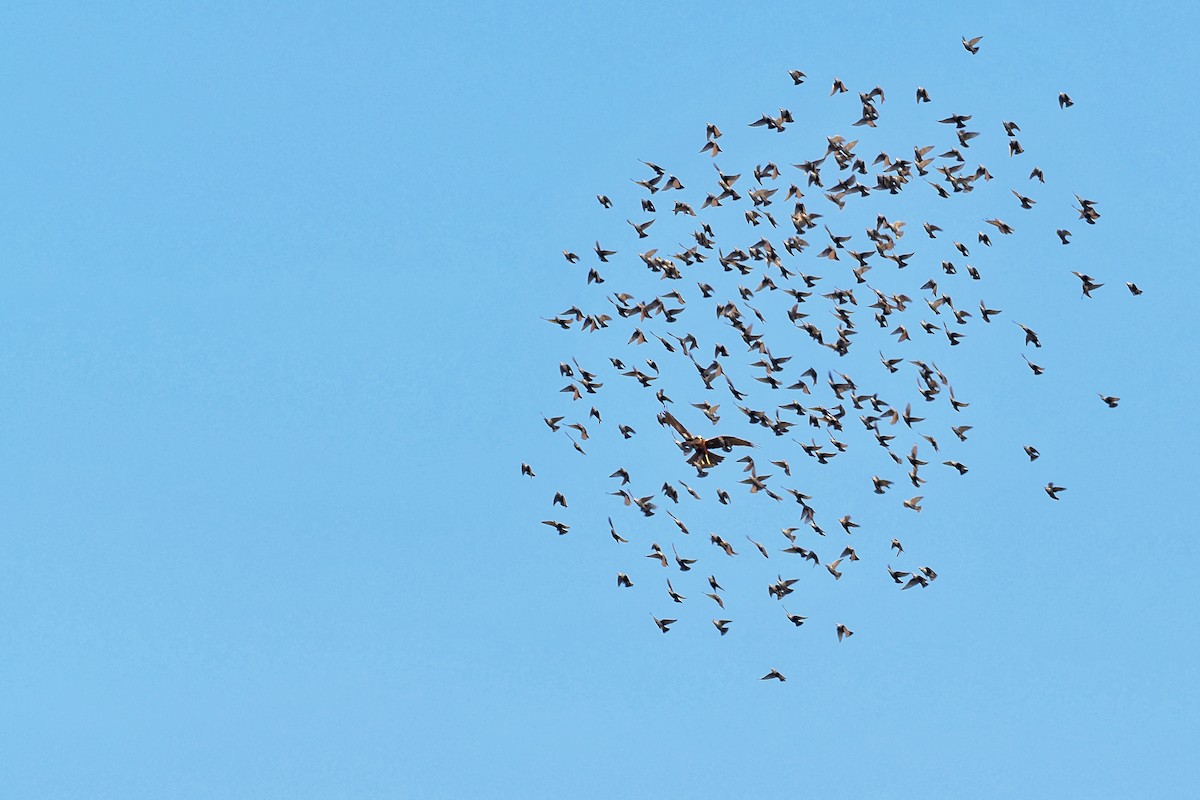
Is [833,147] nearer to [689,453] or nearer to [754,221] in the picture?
[754,221]

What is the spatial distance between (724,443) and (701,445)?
0.99 metres

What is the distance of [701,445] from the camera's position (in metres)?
79.4

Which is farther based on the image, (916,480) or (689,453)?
(916,480)

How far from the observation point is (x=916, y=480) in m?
84.2

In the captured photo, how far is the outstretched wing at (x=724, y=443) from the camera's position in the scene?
7969 cm

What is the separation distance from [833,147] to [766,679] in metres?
22.0

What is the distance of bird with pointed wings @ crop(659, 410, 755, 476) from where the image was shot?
78875 millimetres

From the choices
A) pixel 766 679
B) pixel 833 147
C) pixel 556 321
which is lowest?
pixel 766 679

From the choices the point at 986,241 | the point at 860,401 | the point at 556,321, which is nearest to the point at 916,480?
the point at 860,401

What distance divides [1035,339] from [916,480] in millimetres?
7665

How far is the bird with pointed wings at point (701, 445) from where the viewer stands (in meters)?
78.9

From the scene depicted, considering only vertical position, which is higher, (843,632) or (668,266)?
Answer: (668,266)

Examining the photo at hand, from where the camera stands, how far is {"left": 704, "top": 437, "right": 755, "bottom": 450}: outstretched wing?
261 ft

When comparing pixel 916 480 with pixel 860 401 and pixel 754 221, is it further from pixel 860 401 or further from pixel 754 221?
pixel 754 221
